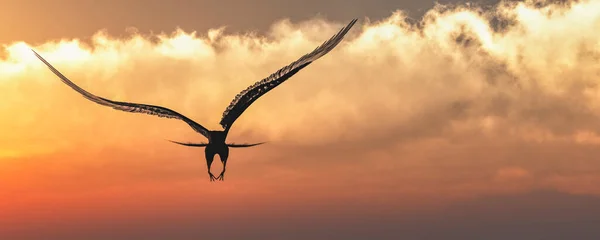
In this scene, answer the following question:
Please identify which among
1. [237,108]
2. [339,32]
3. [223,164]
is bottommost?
[223,164]

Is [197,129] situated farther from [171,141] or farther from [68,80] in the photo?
[68,80]

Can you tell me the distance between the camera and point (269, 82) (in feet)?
121

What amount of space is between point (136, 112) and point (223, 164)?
162 inches

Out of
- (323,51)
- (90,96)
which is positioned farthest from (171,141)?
(323,51)

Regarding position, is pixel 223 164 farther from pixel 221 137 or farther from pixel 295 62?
pixel 295 62

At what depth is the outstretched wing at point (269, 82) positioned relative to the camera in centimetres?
3541

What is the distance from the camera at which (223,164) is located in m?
37.4

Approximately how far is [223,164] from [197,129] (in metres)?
1.75

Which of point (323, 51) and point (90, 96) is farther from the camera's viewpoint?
point (90, 96)

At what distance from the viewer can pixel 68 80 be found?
3753 centimetres

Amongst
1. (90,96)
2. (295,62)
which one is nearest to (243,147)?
(295,62)

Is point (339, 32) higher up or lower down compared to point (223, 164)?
higher up

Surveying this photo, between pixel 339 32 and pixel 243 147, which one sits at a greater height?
pixel 339 32

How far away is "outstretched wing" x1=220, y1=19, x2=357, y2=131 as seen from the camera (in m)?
35.4
